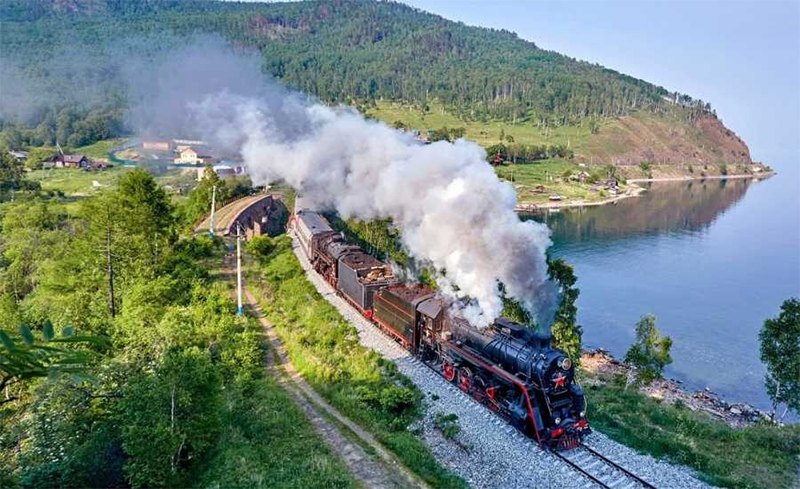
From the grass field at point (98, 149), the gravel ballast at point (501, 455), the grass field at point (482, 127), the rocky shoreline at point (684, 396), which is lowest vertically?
the rocky shoreline at point (684, 396)

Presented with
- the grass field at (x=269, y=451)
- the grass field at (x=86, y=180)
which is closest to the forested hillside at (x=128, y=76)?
the grass field at (x=86, y=180)

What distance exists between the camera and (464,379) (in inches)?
747

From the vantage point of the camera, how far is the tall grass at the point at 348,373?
51.5 feet

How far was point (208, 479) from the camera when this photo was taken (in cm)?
1356

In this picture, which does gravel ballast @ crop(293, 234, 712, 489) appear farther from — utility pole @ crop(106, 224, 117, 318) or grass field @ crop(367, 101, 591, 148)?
grass field @ crop(367, 101, 591, 148)

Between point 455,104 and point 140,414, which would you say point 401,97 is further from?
point 140,414

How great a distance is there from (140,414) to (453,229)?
1201cm

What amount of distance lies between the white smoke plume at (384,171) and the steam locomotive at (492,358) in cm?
104

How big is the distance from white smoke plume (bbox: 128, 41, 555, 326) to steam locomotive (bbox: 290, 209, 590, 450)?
3.41ft

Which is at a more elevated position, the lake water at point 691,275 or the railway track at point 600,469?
the railway track at point 600,469

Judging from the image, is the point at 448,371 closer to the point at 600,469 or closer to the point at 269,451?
the point at 600,469

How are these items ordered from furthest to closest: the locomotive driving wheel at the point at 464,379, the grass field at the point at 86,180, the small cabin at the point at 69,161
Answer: the small cabin at the point at 69,161 → the grass field at the point at 86,180 → the locomotive driving wheel at the point at 464,379

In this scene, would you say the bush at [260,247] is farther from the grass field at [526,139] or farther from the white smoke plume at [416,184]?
the grass field at [526,139]

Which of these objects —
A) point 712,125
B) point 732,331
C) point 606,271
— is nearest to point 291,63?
point 606,271
